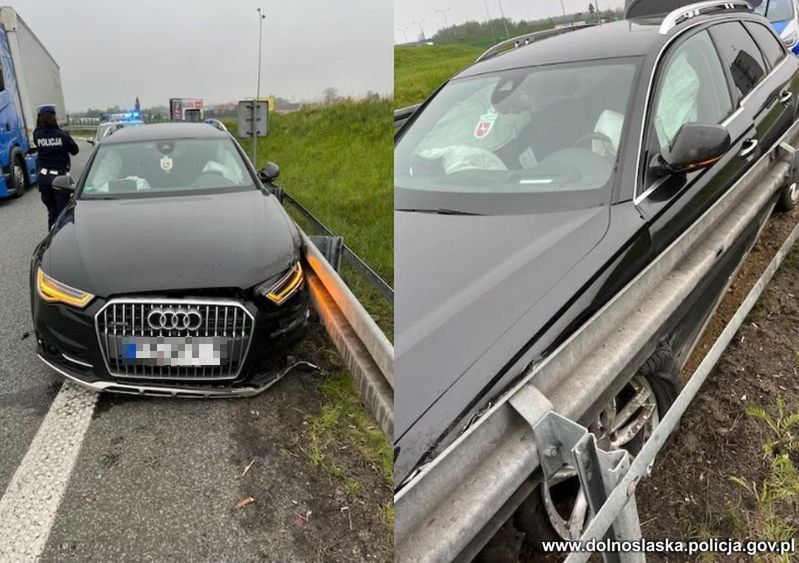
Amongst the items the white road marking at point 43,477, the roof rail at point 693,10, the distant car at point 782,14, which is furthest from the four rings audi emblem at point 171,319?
the distant car at point 782,14

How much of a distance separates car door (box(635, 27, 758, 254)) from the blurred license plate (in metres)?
1.93

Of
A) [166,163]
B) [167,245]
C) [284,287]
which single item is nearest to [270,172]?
[166,163]

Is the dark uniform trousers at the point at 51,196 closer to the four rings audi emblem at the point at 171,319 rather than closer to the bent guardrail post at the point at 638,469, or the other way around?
the four rings audi emblem at the point at 171,319

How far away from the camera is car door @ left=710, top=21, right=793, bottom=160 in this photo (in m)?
3.20

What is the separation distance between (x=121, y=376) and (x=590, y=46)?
251cm

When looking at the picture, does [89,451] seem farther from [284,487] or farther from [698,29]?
[698,29]

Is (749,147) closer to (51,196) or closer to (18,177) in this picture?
(51,196)

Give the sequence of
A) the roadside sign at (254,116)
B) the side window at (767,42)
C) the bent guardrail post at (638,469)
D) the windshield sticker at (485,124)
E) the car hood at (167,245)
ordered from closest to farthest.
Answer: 1. the bent guardrail post at (638,469)
2. the windshield sticker at (485,124)
3. the car hood at (167,245)
4. the side window at (767,42)
5. the roadside sign at (254,116)

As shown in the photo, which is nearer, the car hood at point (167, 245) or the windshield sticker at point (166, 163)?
the car hood at point (167, 245)

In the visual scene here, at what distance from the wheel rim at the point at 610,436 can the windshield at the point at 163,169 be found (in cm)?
297

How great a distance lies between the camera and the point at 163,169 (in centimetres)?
421

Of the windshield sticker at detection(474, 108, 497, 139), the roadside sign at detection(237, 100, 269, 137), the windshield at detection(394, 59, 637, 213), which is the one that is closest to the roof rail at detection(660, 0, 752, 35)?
the windshield at detection(394, 59, 637, 213)

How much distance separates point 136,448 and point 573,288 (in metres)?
1.97

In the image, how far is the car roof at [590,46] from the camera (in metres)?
2.55
